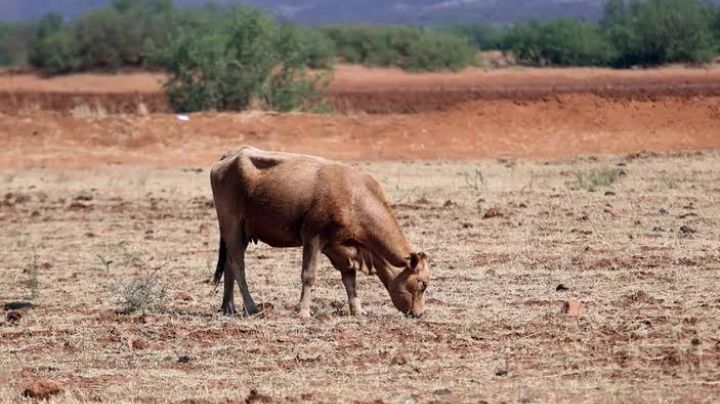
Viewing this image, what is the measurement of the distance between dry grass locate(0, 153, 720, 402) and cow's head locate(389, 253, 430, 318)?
0.14 metres

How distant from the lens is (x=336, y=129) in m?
32.9

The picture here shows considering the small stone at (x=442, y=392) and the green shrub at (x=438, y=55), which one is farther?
the green shrub at (x=438, y=55)

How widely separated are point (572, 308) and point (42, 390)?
4812 millimetres

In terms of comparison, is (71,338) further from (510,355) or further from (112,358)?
(510,355)

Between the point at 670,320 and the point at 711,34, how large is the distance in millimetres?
48064

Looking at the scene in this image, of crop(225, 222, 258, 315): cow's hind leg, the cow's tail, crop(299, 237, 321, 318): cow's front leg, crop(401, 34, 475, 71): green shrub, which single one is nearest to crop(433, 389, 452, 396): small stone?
crop(299, 237, 321, 318): cow's front leg

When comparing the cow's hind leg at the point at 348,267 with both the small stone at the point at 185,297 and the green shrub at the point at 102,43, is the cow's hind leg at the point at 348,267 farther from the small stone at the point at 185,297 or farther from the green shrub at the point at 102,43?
the green shrub at the point at 102,43

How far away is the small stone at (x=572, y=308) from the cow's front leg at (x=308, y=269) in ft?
7.11

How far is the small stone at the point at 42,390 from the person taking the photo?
9.76 meters

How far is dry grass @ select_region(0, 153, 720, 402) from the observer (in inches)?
401

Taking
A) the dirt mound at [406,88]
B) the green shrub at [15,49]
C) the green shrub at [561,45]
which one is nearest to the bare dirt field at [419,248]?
the dirt mound at [406,88]

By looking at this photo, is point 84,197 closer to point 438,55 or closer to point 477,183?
point 477,183

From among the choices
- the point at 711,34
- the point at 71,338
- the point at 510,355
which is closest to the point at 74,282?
the point at 71,338

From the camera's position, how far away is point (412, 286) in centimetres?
1273
